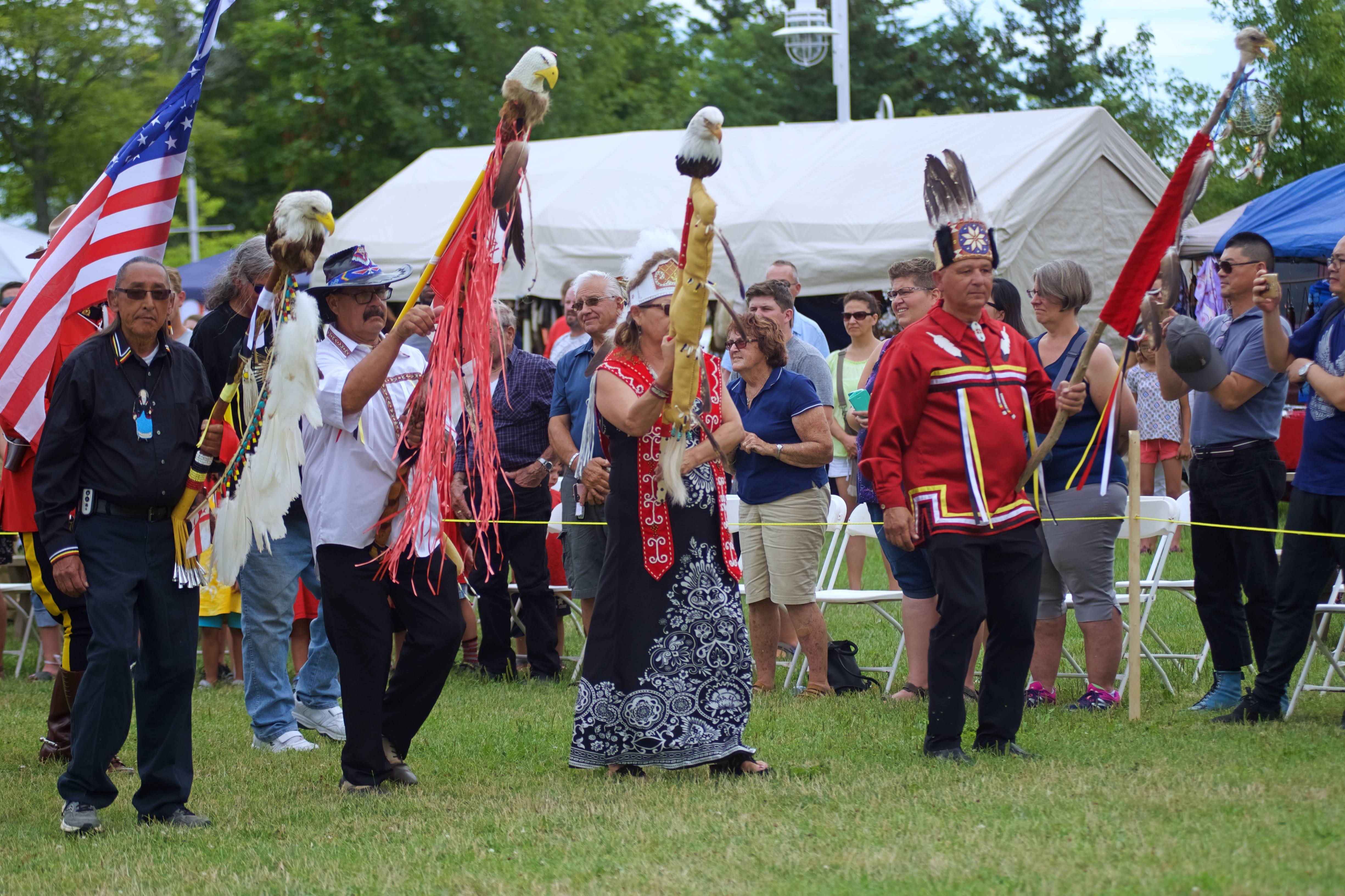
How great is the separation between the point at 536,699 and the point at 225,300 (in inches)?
104

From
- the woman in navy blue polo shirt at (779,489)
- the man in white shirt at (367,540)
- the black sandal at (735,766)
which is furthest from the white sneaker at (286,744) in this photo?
the woman in navy blue polo shirt at (779,489)

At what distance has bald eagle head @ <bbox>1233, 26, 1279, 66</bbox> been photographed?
5.40 m

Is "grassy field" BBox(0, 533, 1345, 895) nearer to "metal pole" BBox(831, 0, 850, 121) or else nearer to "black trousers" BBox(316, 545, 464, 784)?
"black trousers" BBox(316, 545, 464, 784)

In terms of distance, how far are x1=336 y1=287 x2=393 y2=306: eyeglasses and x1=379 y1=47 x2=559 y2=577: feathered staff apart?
0.31m

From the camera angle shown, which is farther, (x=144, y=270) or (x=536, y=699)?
(x=536, y=699)

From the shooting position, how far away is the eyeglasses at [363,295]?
5.55m

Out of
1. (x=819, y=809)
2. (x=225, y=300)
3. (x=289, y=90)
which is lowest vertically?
(x=819, y=809)

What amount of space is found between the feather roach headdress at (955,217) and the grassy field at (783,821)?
6.37ft

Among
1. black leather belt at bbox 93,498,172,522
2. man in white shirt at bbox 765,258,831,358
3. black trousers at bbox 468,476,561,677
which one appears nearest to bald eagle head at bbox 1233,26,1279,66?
man in white shirt at bbox 765,258,831,358

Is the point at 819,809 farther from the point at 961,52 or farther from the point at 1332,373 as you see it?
the point at 961,52

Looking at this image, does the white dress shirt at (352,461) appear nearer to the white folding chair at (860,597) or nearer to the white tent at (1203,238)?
the white folding chair at (860,597)

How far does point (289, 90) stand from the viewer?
86.9 ft

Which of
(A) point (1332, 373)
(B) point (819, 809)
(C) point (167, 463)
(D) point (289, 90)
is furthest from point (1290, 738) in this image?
(D) point (289, 90)

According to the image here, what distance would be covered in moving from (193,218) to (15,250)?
18483mm
